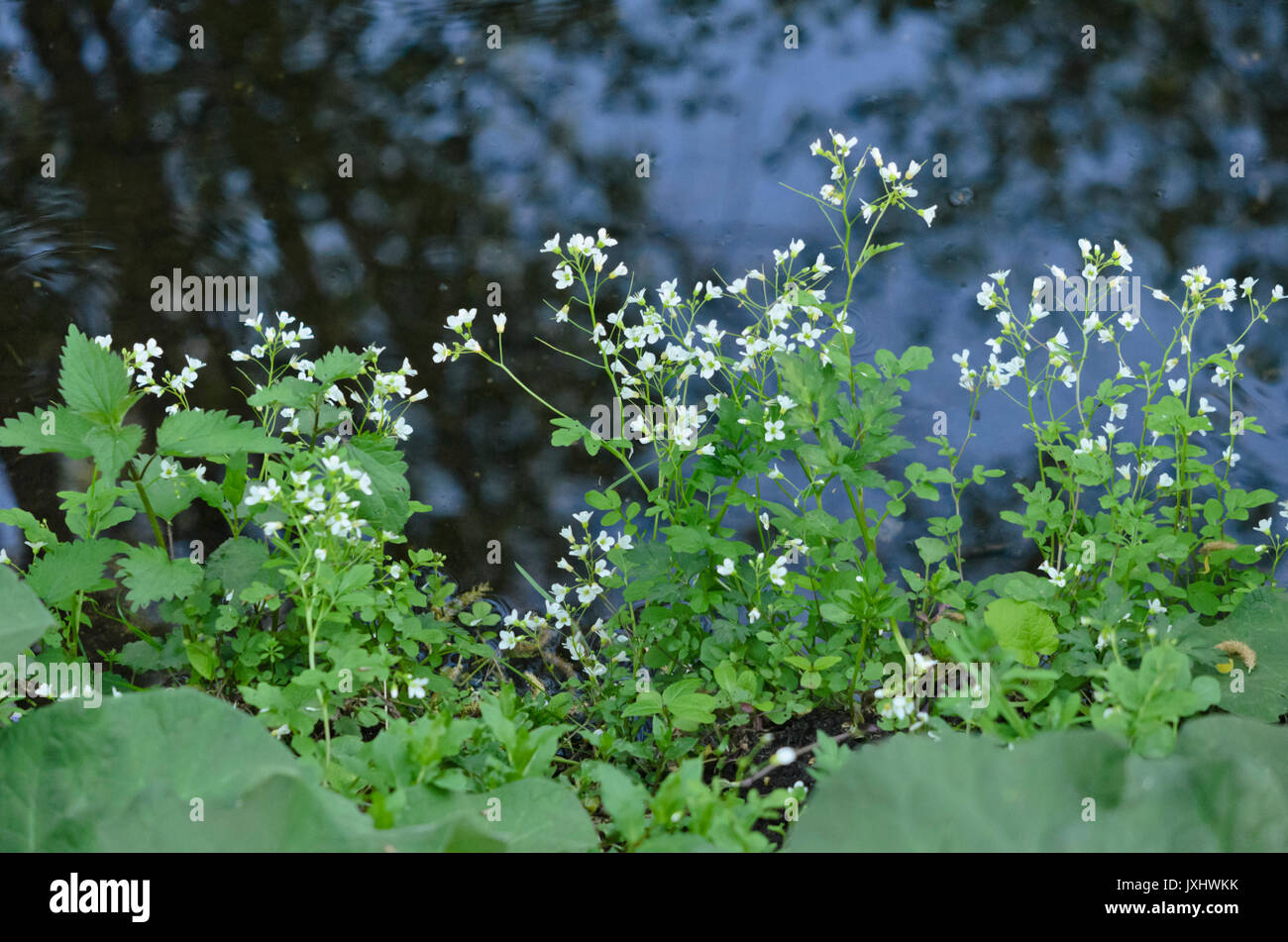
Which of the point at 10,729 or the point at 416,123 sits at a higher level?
the point at 416,123

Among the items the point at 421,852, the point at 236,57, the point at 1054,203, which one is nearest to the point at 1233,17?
the point at 1054,203

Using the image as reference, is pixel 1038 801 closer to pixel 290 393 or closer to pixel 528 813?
pixel 528 813

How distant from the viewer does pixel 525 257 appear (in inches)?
136

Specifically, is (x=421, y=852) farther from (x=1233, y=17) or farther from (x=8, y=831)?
(x=1233, y=17)

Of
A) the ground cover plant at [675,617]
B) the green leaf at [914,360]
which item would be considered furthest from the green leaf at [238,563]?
the green leaf at [914,360]

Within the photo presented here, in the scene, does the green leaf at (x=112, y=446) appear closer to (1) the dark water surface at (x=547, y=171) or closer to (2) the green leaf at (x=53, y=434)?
(2) the green leaf at (x=53, y=434)

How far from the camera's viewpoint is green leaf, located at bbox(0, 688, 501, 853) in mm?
1069

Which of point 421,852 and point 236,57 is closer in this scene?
point 421,852

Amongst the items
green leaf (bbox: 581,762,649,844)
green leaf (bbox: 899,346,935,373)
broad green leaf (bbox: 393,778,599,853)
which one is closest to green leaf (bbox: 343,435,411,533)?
broad green leaf (bbox: 393,778,599,853)

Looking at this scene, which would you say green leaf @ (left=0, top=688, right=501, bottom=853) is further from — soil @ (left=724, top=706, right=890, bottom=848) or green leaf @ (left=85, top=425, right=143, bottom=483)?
soil @ (left=724, top=706, right=890, bottom=848)

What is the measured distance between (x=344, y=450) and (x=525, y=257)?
5.57ft

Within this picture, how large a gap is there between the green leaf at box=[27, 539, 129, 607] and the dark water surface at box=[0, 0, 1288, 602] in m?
1.25

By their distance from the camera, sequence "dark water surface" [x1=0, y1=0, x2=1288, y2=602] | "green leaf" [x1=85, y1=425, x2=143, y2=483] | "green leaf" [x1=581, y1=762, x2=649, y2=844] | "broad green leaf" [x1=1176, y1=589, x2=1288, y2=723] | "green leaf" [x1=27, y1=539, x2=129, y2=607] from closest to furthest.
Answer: "green leaf" [x1=581, y1=762, x2=649, y2=844]
"green leaf" [x1=85, y1=425, x2=143, y2=483]
"broad green leaf" [x1=1176, y1=589, x2=1288, y2=723]
"green leaf" [x1=27, y1=539, x2=129, y2=607]
"dark water surface" [x1=0, y1=0, x2=1288, y2=602]

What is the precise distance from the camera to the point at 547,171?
3555 mm
